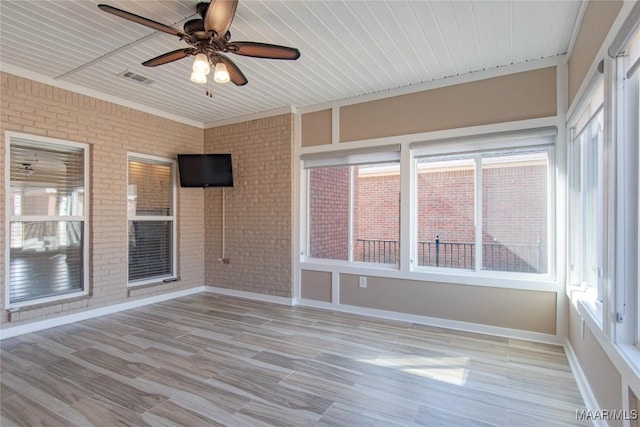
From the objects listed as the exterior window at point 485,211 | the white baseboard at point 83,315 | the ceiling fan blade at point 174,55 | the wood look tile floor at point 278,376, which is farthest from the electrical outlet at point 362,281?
the ceiling fan blade at point 174,55

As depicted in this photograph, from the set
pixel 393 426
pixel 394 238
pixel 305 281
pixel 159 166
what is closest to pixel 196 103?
pixel 159 166

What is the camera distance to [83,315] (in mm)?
4180

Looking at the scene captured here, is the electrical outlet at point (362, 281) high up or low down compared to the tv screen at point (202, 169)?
down

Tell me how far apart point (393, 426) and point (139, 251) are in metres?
4.34

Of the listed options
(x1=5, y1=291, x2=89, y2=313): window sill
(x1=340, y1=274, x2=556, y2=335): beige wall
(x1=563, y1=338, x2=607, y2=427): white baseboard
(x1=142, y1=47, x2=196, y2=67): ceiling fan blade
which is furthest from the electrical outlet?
(x1=5, y1=291, x2=89, y2=313): window sill

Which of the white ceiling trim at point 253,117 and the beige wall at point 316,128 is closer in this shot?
the beige wall at point 316,128

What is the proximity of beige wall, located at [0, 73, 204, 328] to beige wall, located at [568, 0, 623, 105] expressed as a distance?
5179 mm

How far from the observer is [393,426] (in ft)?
6.89

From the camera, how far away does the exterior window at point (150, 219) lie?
488 cm

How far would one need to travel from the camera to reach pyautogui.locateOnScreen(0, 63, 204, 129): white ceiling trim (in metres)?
3.62

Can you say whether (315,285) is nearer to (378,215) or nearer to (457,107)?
(378,215)

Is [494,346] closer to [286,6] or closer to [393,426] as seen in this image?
[393,426]

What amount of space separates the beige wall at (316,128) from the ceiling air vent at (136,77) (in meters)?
2.05

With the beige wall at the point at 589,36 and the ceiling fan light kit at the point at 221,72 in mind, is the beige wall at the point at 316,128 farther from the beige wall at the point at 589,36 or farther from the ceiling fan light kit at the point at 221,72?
the beige wall at the point at 589,36
